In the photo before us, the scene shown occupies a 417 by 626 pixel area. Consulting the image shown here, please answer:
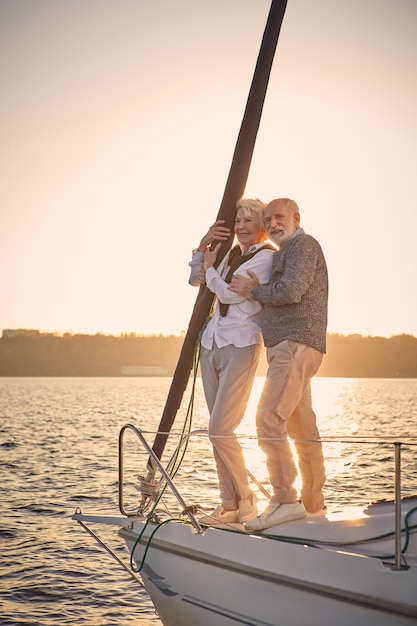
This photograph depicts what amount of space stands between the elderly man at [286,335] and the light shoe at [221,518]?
361mm

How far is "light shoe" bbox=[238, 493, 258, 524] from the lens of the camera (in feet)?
16.6

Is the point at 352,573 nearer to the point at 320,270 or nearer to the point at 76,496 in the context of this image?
the point at 320,270

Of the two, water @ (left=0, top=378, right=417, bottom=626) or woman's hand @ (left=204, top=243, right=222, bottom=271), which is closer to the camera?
woman's hand @ (left=204, top=243, right=222, bottom=271)

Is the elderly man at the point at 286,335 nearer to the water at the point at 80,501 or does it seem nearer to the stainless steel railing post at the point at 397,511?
the water at the point at 80,501

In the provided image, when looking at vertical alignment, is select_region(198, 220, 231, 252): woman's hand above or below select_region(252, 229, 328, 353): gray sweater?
above

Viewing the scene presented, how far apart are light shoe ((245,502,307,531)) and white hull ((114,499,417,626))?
0.05m

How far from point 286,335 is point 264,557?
1.32m

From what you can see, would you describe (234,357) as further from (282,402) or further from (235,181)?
(235,181)

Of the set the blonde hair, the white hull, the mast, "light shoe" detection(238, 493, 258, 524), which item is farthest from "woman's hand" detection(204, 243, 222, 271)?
the white hull

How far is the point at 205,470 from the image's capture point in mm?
20953

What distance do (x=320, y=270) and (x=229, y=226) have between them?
1.03 m

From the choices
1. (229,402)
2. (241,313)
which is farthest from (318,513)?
(241,313)

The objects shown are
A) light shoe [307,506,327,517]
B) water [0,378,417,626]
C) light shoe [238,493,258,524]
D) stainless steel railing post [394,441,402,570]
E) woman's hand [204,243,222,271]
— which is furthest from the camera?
water [0,378,417,626]

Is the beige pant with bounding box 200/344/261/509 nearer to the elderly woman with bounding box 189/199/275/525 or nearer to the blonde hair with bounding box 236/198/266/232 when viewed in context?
the elderly woman with bounding box 189/199/275/525
